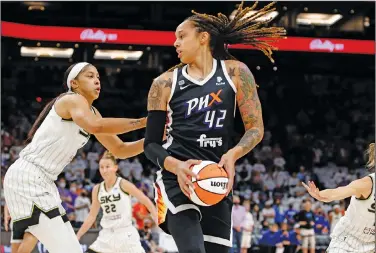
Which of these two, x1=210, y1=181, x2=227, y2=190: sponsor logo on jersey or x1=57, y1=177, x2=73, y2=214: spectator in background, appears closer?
x1=210, y1=181, x2=227, y2=190: sponsor logo on jersey

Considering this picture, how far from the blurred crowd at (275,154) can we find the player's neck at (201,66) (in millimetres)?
10041

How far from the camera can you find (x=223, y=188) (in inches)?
161

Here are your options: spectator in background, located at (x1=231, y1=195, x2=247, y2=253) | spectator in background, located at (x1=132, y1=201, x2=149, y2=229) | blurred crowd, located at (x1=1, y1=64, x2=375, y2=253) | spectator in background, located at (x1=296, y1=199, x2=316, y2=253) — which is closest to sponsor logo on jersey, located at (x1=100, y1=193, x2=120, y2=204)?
blurred crowd, located at (x1=1, y1=64, x2=375, y2=253)

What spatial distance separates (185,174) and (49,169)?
1.41 m

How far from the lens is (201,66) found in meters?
4.37

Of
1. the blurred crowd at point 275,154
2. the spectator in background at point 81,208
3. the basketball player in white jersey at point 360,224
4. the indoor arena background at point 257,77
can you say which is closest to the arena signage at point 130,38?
the indoor arena background at point 257,77

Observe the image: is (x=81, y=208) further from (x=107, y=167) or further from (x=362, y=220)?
(x=362, y=220)

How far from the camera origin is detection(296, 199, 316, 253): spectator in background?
15.4 m

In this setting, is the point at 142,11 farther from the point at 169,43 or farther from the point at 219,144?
the point at 219,144

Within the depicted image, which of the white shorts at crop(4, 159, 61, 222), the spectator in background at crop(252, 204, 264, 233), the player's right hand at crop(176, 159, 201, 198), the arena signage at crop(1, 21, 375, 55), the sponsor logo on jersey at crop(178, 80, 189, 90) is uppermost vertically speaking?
the arena signage at crop(1, 21, 375, 55)

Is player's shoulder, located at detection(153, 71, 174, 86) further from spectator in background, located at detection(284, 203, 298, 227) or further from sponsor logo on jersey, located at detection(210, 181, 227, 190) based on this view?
spectator in background, located at detection(284, 203, 298, 227)

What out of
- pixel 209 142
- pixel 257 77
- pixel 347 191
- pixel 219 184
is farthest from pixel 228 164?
pixel 257 77

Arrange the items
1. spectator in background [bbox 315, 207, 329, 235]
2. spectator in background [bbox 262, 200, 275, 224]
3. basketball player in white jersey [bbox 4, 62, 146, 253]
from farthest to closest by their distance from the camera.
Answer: spectator in background [bbox 262, 200, 275, 224]
spectator in background [bbox 315, 207, 329, 235]
basketball player in white jersey [bbox 4, 62, 146, 253]

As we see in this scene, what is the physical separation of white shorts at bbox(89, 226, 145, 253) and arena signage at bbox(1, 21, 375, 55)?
10.1m
